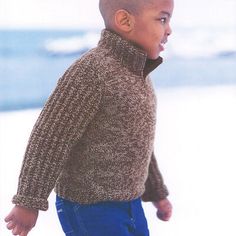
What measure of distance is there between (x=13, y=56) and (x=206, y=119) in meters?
3.21

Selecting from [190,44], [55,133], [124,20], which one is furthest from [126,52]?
[190,44]

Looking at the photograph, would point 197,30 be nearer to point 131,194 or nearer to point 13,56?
point 13,56

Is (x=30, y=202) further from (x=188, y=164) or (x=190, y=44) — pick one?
(x=190, y=44)

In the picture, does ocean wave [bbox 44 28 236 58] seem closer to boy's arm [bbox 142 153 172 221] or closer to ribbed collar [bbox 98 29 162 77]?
boy's arm [bbox 142 153 172 221]

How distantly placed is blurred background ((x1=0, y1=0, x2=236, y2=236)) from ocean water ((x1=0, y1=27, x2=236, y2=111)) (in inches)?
0.5

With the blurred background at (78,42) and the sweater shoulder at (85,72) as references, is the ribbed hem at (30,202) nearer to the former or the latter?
the sweater shoulder at (85,72)

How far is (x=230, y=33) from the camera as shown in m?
5.83

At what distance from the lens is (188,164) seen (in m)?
2.13

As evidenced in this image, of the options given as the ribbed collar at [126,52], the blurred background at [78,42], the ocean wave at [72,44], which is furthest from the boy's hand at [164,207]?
the ocean wave at [72,44]

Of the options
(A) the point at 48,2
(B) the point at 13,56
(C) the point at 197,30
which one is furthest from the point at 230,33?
(B) the point at 13,56

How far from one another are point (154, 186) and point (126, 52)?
33 cm

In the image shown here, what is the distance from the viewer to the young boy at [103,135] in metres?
0.89

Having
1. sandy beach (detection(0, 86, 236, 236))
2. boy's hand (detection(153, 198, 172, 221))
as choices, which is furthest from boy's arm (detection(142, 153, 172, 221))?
sandy beach (detection(0, 86, 236, 236))

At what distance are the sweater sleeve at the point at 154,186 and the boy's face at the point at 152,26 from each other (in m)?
0.27
